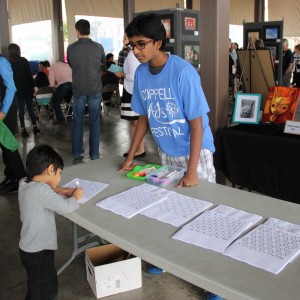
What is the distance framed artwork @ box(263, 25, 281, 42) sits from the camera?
22.7 feet

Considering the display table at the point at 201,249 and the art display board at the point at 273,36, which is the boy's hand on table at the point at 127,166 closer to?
the display table at the point at 201,249

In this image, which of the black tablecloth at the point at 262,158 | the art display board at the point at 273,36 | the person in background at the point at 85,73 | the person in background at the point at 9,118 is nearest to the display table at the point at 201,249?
the black tablecloth at the point at 262,158

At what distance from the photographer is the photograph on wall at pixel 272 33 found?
A: 22.7 feet

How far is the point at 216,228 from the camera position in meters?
1.29

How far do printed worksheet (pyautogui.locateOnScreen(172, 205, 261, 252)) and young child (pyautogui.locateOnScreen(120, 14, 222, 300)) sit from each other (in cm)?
32

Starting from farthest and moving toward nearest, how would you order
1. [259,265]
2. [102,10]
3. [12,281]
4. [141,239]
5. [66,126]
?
[102,10]
[66,126]
[12,281]
[141,239]
[259,265]

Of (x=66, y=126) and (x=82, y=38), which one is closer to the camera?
(x=82, y=38)

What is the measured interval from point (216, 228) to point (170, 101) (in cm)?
67

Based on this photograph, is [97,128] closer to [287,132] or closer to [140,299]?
[287,132]

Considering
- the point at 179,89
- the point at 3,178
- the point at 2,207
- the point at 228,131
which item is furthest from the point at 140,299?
the point at 3,178

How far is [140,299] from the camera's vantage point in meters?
2.09

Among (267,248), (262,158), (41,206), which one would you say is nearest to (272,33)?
(262,158)

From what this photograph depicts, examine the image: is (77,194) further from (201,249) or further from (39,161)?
(201,249)

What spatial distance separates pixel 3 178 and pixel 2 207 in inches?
33.7
